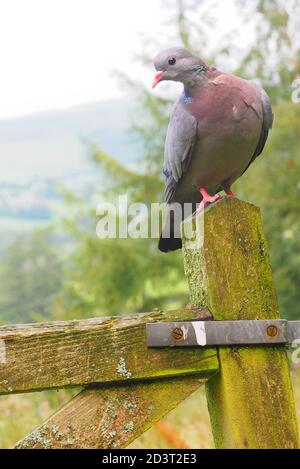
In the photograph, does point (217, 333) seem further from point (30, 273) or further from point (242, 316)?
point (30, 273)

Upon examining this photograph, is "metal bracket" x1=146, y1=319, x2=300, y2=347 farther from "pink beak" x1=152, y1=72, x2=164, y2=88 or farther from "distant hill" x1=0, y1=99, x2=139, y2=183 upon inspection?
"distant hill" x1=0, y1=99, x2=139, y2=183

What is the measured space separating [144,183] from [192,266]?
13.4 meters

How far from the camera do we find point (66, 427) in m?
1.54

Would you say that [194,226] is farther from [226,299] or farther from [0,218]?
[0,218]

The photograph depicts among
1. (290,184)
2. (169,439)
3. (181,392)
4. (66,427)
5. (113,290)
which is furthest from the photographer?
(113,290)

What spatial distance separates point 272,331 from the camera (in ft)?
5.51

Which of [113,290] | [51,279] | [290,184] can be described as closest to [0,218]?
[51,279]

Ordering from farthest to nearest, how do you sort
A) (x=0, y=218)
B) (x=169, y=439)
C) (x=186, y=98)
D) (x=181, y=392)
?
(x=0, y=218) → (x=169, y=439) → (x=186, y=98) → (x=181, y=392)

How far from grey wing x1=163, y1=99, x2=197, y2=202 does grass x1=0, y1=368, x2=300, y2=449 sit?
194cm

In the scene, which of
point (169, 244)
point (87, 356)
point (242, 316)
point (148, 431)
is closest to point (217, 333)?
point (242, 316)

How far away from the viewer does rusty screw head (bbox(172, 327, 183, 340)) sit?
1633 millimetres

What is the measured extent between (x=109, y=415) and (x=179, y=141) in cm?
125

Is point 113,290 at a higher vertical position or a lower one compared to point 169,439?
higher

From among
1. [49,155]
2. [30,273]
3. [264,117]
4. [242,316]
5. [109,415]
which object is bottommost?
[109,415]
